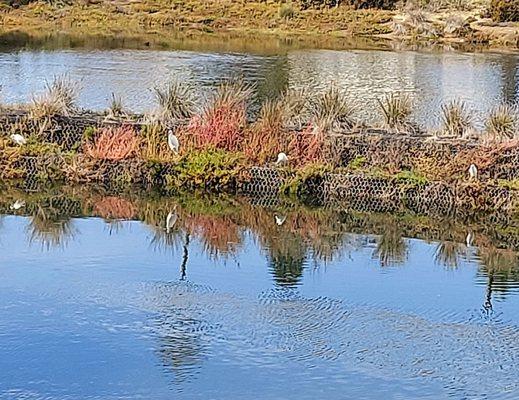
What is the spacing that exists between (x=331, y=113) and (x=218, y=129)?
1702mm

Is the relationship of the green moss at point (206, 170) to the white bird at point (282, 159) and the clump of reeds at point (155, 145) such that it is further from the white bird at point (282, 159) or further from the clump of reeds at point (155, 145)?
the white bird at point (282, 159)

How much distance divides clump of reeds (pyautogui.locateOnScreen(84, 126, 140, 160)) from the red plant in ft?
2.45

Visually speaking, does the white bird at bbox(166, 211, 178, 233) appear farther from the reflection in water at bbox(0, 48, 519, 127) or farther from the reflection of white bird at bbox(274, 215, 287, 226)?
the reflection in water at bbox(0, 48, 519, 127)

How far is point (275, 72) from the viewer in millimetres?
24312

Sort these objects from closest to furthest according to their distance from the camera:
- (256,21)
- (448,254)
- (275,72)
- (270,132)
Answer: (448,254) < (270,132) < (275,72) < (256,21)

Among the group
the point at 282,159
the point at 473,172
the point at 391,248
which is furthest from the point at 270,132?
the point at 391,248

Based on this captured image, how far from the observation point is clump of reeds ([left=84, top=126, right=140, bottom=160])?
1330 cm

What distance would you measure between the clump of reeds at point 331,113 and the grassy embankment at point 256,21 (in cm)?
2132

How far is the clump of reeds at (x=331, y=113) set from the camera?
13789 mm

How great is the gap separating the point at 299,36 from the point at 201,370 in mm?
32127

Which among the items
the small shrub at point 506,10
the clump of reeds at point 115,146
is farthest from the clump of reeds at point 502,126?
the small shrub at point 506,10

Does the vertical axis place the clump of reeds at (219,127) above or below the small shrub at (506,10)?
below

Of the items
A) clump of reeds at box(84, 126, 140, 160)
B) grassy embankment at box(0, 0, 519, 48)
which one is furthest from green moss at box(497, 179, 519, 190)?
grassy embankment at box(0, 0, 519, 48)

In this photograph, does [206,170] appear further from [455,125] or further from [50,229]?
[455,125]
